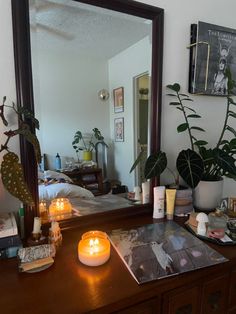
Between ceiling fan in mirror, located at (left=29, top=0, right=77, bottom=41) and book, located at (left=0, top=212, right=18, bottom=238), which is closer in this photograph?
book, located at (left=0, top=212, right=18, bottom=238)

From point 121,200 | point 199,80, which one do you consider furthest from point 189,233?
point 199,80

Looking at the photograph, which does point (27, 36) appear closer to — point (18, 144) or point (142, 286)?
point (18, 144)

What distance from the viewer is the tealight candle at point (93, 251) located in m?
0.78

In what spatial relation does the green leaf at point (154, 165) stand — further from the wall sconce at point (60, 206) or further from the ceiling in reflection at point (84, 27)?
the ceiling in reflection at point (84, 27)

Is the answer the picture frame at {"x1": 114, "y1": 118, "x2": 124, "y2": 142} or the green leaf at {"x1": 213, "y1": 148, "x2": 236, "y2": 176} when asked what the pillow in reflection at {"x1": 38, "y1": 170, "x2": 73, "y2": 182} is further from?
the green leaf at {"x1": 213, "y1": 148, "x2": 236, "y2": 176}

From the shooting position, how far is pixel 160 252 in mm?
838

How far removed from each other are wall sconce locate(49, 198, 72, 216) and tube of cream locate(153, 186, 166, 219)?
43 cm

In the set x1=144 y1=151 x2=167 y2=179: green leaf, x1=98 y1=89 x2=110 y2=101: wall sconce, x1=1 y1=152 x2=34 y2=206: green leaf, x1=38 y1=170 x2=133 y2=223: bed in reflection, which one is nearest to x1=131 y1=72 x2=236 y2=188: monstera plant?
x1=144 y1=151 x2=167 y2=179: green leaf

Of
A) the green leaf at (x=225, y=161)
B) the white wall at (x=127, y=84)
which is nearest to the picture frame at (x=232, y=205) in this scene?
the green leaf at (x=225, y=161)

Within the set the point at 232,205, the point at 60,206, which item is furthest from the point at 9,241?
the point at 232,205

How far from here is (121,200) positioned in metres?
1.21

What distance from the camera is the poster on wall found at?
124 centimetres

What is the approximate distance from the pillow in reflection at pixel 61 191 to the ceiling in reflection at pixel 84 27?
0.63m

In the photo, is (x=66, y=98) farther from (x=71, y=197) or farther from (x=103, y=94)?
(x=71, y=197)
